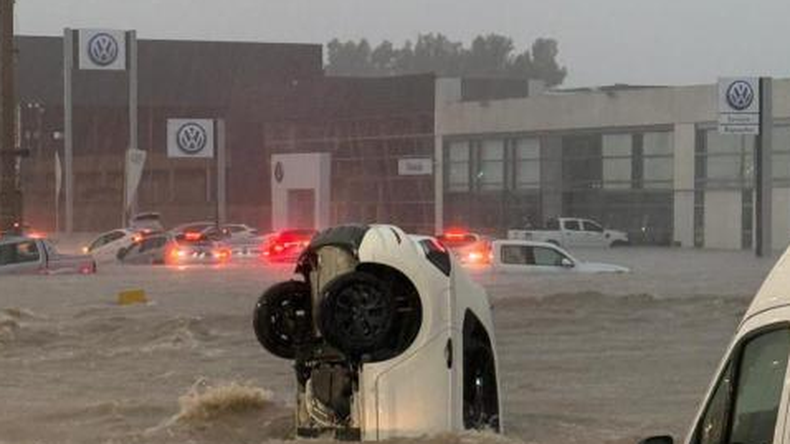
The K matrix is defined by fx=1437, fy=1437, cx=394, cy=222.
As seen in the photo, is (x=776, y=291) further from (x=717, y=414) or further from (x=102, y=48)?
(x=102, y=48)

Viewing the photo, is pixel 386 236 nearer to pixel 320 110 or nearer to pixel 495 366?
pixel 495 366

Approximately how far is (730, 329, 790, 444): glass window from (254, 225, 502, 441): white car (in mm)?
3557

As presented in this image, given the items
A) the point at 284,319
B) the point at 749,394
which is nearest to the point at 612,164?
the point at 284,319

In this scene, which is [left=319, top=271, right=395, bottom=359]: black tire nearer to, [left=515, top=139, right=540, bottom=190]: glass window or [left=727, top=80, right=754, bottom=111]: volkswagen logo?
[left=727, top=80, right=754, bottom=111]: volkswagen logo

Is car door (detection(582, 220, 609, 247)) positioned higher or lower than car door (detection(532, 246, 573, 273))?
lower

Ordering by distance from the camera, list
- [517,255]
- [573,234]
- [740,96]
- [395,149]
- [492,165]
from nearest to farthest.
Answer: [517,255], [740,96], [573,234], [492,165], [395,149]

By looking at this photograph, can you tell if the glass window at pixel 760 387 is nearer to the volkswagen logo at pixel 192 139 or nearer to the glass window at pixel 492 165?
the volkswagen logo at pixel 192 139

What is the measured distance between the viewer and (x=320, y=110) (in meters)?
80.9

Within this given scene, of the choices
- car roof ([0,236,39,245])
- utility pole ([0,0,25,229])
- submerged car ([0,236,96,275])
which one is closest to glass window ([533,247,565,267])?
submerged car ([0,236,96,275])

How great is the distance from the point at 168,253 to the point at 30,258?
32.0ft

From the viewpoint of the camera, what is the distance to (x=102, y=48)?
59781 millimetres

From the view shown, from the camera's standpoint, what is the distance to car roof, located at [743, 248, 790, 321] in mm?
3637

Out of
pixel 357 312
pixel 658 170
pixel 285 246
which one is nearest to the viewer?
pixel 357 312

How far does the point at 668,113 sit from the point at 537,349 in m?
45.9
